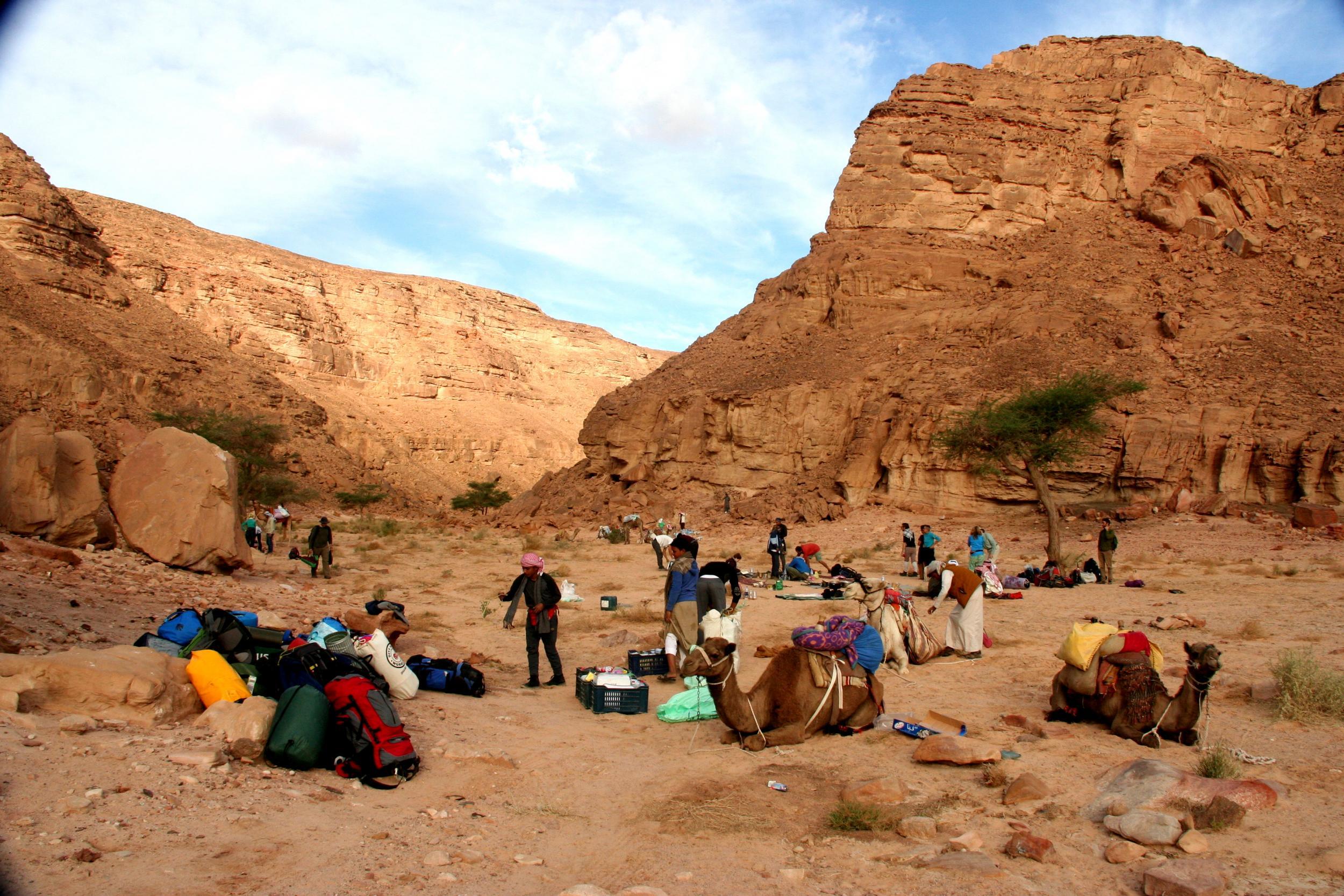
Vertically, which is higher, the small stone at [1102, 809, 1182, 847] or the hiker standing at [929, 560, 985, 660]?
the hiker standing at [929, 560, 985, 660]

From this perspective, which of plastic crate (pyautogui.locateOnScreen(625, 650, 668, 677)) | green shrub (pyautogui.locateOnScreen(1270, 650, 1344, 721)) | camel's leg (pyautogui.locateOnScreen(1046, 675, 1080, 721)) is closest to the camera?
green shrub (pyautogui.locateOnScreen(1270, 650, 1344, 721))

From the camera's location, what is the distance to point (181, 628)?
7.36 metres

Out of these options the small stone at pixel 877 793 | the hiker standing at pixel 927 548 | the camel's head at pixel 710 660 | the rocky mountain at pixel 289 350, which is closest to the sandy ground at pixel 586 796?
the small stone at pixel 877 793

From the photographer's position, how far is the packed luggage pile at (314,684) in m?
5.67

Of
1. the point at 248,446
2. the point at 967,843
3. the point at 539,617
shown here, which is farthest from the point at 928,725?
the point at 248,446

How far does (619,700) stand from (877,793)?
335 centimetres

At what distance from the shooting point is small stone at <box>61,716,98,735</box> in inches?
202

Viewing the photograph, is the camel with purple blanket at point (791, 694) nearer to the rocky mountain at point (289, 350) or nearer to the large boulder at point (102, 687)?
the large boulder at point (102, 687)

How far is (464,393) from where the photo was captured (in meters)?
97.1

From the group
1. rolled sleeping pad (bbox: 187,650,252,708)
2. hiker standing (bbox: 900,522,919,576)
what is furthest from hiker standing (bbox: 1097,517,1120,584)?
rolled sleeping pad (bbox: 187,650,252,708)

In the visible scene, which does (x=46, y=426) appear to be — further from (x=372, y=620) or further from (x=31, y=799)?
(x=31, y=799)

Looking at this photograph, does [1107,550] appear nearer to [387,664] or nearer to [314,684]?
[387,664]

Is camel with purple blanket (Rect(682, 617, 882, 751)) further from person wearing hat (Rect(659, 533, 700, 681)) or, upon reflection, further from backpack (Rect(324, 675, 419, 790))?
person wearing hat (Rect(659, 533, 700, 681))

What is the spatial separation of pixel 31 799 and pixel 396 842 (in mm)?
1811
